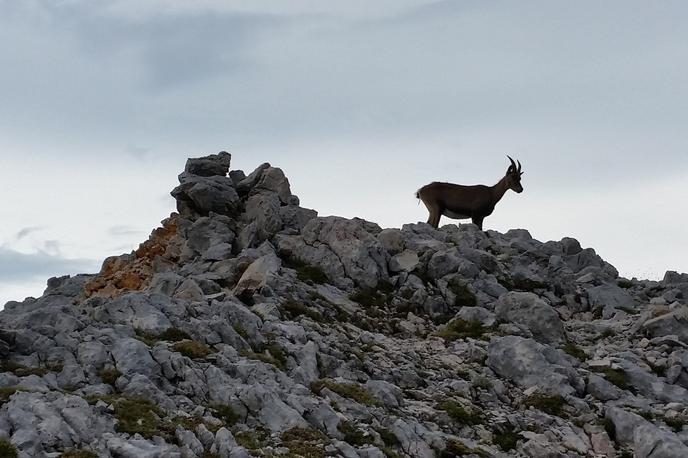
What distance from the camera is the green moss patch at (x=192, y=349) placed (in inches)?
792

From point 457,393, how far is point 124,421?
10.2m

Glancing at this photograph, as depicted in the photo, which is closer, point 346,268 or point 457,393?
point 457,393

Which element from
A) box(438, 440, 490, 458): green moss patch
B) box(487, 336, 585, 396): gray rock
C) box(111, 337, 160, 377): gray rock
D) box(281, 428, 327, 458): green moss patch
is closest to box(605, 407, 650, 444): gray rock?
box(487, 336, 585, 396): gray rock

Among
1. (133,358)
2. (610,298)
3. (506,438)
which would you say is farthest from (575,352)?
(133,358)

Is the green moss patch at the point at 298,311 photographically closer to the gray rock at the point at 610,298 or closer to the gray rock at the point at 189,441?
the gray rock at the point at 189,441

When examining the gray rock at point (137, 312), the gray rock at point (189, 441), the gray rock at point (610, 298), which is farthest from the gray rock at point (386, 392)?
the gray rock at point (610, 298)

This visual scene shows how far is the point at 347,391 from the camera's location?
2047 centimetres

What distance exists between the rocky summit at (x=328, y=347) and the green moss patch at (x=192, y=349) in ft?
0.26

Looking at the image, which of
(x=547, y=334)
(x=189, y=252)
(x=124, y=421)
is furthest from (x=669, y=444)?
(x=189, y=252)

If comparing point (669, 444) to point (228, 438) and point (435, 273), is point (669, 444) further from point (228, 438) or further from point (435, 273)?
point (435, 273)

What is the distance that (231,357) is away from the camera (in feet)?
67.6

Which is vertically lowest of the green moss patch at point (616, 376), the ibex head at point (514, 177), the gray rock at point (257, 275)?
the green moss patch at point (616, 376)

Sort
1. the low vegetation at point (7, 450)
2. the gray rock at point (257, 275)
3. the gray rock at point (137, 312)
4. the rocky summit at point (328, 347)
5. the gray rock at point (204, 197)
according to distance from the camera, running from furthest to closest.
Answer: the gray rock at point (204, 197) < the gray rock at point (257, 275) < the gray rock at point (137, 312) < the rocky summit at point (328, 347) < the low vegetation at point (7, 450)

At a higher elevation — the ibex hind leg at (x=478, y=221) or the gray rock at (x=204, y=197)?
the ibex hind leg at (x=478, y=221)
